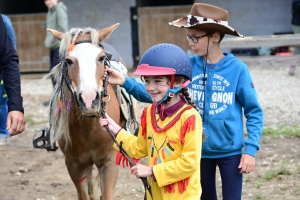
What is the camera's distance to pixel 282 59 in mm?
9281

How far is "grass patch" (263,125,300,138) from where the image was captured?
745 cm

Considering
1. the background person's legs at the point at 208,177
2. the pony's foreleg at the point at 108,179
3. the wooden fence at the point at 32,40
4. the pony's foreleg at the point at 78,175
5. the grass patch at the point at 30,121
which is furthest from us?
the wooden fence at the point at 32,40

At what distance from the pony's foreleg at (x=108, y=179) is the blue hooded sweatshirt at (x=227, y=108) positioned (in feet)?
3.43

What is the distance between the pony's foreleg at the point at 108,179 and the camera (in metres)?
4.22

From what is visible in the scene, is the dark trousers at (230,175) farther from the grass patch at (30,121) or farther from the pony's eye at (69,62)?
the grass patch at (30,121)

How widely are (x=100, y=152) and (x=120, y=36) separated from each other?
10.3m

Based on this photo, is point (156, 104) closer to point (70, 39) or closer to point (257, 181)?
point (70, 39)

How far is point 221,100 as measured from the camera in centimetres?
341

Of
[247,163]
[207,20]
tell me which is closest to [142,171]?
[247,163]

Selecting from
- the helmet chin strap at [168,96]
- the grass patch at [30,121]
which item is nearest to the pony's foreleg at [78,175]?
the helmet chin strap at [168,96]

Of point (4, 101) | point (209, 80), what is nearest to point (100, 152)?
point (209, 80)

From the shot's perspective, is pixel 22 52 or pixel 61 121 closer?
pixel 61 121

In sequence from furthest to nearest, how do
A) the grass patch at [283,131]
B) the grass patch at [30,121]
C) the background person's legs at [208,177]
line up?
1. the grass patch at [30,121]
2. the grass patch at [283,131]
3. the background person's legs at [208,177]

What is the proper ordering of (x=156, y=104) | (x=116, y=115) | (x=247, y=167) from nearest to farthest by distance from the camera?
1. (x=156, y=104)
2. (x=247, y=167)
3. (x=116, y=115)
